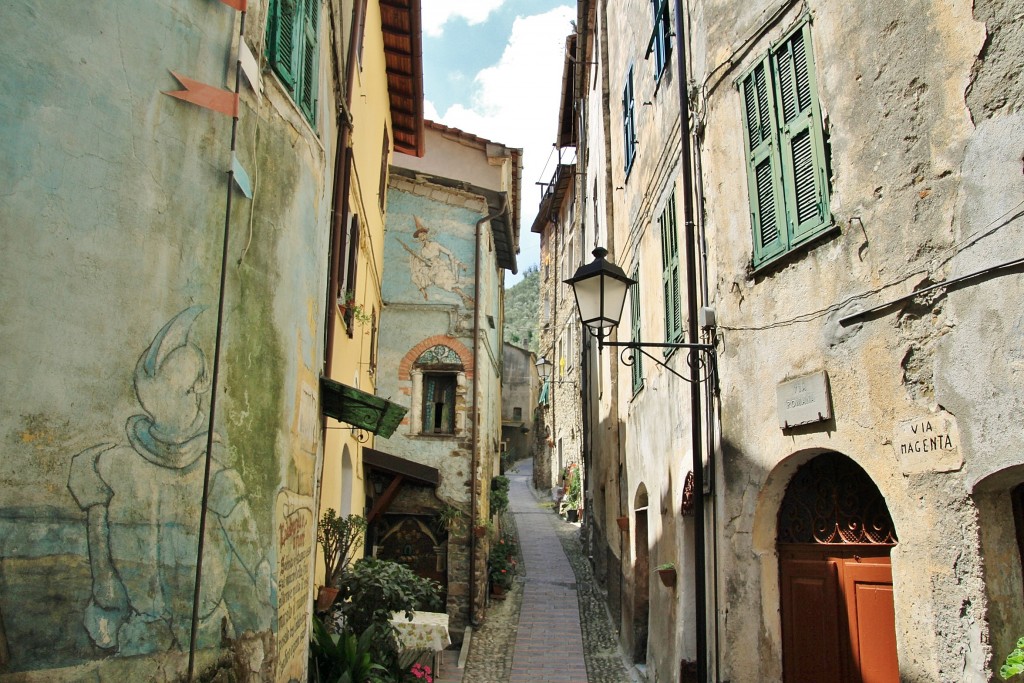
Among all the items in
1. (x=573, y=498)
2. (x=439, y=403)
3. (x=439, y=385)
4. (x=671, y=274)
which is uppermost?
(x=671, y=274)

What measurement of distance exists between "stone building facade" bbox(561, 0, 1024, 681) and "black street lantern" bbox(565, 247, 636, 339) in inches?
22.9

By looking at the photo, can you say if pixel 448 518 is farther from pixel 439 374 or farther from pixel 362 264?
pixel 362 264

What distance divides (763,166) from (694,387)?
2.00m

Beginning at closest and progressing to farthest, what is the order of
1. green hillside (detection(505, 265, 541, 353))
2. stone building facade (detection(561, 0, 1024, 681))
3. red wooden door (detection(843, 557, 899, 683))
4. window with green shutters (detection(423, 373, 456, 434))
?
stone building facade (detection(561, 0, 1024, 681)), red wooden door (detection(843, 557, 899, 683)), window with green shutters (detection(423, 373, 456, 434)), green hillside (detection(505, 265, 541, 353))

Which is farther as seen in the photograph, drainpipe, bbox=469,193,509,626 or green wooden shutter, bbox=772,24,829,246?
drainpipe, bbox=469,193,509,626

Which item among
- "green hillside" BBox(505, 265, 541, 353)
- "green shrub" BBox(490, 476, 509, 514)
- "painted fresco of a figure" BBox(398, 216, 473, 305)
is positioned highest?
"green hillside" BBox(505, 265, 541, 353)

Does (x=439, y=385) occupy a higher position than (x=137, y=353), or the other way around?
(x=439, y=385)

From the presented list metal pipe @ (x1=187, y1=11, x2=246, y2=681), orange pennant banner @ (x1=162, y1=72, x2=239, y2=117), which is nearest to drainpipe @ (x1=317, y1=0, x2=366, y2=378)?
metal pipe @ (x1=187, y1=11, x2=246, y2=681)

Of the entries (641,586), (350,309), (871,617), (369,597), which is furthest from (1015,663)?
(641,586)

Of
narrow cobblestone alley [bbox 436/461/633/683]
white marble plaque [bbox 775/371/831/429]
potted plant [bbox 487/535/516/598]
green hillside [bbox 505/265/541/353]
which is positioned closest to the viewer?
white marble plaque [bbox 775/371/831/429]

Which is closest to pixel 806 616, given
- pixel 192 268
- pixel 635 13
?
pixel 192 268

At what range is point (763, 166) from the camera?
6.23m

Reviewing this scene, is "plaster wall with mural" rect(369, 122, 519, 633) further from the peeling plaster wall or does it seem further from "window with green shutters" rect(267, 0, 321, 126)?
the peeling plaster wall

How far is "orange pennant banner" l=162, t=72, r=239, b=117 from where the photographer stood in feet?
15.3
